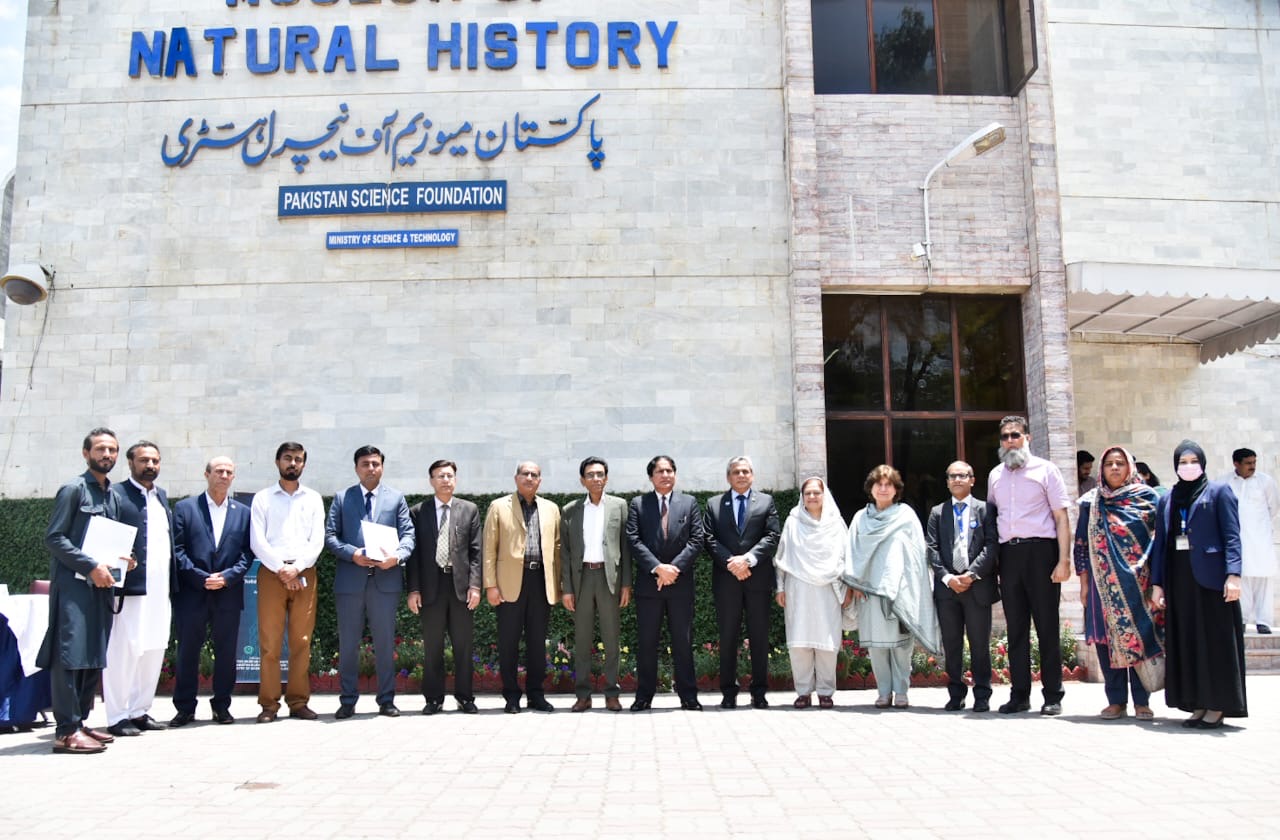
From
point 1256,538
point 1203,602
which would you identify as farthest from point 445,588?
point 1256,538

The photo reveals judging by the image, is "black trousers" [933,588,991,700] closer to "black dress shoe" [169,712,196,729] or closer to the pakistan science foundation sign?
"black dress shoe" [169,712,196,729]

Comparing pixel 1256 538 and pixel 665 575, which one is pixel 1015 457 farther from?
pixel 1256 538

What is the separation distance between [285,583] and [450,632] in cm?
129

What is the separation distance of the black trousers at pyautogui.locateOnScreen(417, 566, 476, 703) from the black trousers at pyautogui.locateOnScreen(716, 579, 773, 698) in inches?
76.9

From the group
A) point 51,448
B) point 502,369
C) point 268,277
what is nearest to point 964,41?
point 502,369

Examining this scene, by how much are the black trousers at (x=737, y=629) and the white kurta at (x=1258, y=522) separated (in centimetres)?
581

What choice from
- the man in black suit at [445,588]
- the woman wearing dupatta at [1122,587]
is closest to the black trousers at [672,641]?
the man in black suit at [445,588]

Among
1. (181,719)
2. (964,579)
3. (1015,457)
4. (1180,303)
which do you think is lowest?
(181,719)

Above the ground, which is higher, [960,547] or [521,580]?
[960,547]

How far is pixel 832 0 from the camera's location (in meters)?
12.0

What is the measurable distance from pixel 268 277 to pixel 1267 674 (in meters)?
10.8

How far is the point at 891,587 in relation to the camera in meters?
7.90

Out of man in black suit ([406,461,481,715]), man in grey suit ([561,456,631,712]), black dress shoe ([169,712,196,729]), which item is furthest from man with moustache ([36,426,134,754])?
man in grey suit ([561,456,631,712])

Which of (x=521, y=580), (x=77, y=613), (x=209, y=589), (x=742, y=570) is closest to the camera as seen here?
(x=77, y=613)
